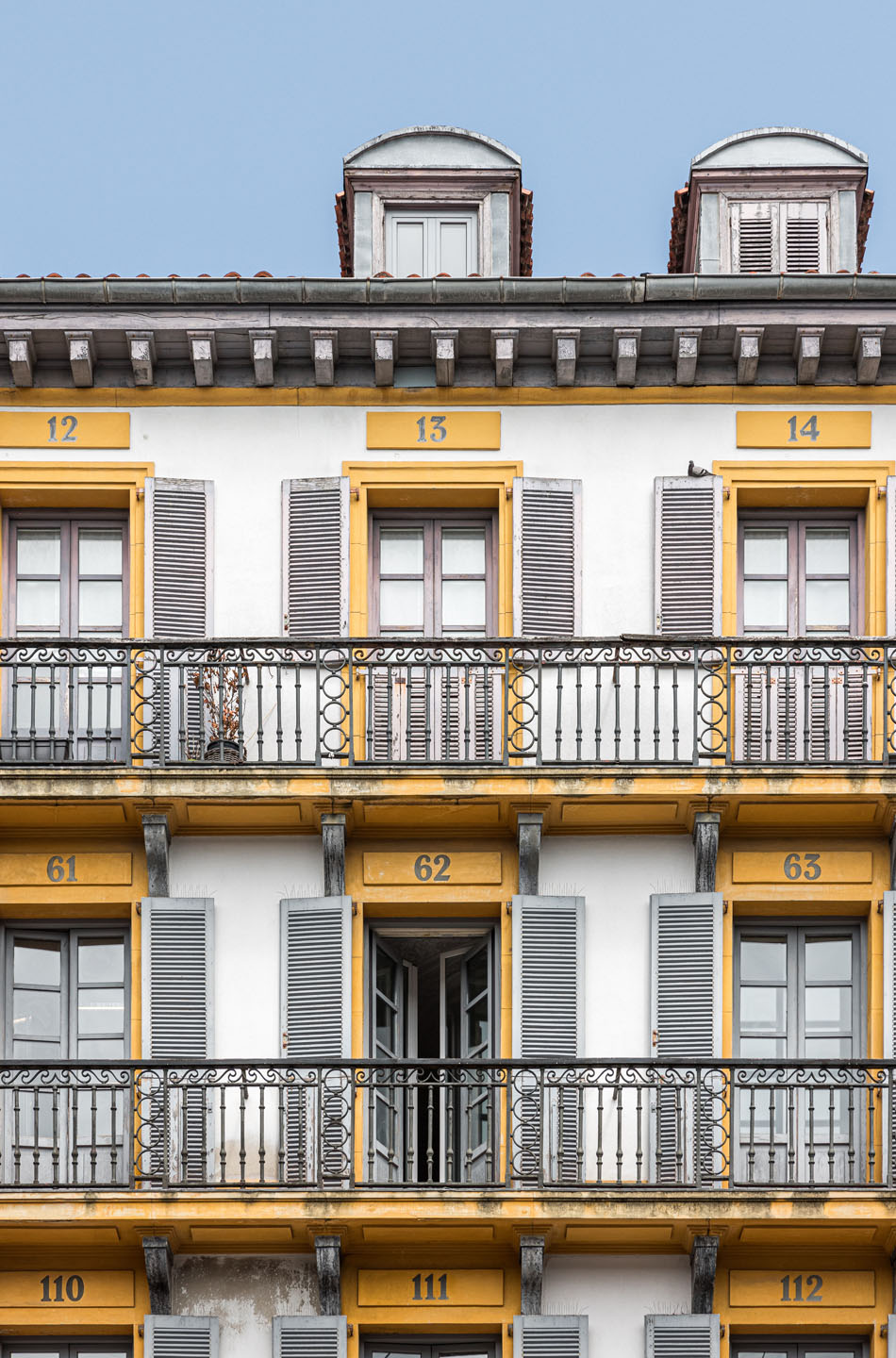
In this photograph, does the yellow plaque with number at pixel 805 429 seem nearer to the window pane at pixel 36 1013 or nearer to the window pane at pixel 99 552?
the window pane at pixel 99 552

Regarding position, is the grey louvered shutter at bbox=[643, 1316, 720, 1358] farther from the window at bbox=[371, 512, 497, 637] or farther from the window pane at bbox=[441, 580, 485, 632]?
the window pane at bbox=[441, 580, 485, 632]

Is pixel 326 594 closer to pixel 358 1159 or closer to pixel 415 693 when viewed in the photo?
pixel 415 693

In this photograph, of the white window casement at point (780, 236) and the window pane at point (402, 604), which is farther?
the white window casement at point (780, 236)

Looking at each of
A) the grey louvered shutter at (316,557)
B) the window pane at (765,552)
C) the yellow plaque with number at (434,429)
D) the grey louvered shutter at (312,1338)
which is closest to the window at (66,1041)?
the grey louvered shutter at (312,1338)

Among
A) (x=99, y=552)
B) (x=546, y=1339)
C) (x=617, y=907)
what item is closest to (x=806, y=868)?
(x=617, y=907)

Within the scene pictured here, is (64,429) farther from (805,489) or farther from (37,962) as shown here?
(805,489)

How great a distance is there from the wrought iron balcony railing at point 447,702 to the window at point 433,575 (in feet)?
2.27

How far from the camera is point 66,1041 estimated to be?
2534cm

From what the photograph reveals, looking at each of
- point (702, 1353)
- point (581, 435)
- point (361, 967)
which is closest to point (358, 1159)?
point (361, 967)

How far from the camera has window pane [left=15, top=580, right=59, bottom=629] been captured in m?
26.3

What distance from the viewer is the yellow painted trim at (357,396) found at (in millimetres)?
26609

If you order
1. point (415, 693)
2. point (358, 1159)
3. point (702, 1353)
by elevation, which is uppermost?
point (415, 693)

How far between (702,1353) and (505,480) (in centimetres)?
779

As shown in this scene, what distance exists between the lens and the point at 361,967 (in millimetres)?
25203
